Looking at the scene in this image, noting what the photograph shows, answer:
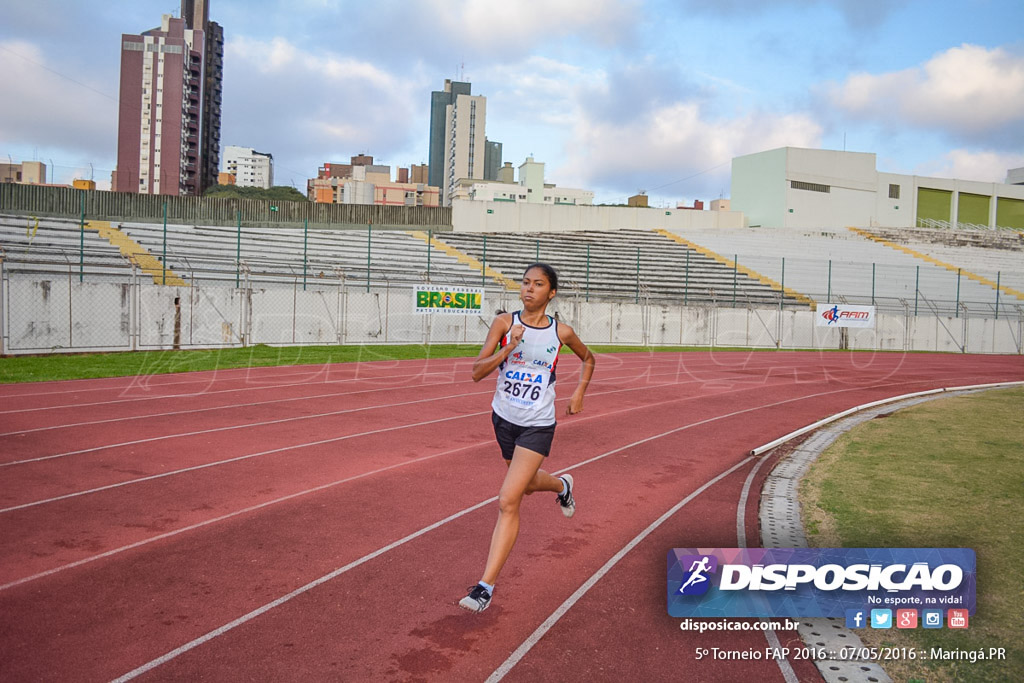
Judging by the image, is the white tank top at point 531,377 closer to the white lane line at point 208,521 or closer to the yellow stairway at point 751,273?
the white lane line at point 208,521

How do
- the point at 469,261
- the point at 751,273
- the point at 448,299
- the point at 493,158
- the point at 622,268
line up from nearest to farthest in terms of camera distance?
the point at 448,299, the point at 469,261, the point at 622,268, the point at 751,273, the point at 493,158

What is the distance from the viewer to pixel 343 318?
76.4ft

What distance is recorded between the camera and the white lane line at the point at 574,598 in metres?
3.72

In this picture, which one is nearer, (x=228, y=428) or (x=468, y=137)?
(x=228, y=428)

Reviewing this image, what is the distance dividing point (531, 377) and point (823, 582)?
7.12ft

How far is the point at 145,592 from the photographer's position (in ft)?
14.9

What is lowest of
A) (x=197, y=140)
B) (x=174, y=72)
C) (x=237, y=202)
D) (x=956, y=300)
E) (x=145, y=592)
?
(x=145, y=592)

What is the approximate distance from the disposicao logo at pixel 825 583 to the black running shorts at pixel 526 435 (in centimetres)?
120

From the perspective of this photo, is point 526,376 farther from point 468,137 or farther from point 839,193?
point 468,137

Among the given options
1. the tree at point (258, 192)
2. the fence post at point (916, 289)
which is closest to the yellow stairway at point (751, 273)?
the fence post at point (916, 289)

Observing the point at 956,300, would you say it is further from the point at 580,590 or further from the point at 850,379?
the point at 580,590

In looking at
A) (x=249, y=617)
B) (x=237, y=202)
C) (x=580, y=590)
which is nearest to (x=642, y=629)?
(x=580, y=590)

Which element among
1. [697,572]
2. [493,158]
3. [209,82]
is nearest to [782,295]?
[697,572]

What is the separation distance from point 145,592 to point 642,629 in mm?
2977
